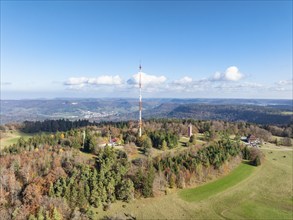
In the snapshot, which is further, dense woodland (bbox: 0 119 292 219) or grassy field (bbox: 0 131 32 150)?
grassy field (bbox: 0 131 32 150)

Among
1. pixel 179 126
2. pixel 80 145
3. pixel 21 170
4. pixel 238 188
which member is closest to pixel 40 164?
pixel 21 170

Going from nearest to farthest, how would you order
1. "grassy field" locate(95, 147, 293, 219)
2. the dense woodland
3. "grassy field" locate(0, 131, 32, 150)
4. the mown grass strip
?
the dense woodland < "grassy field" locate(95, 147, 293, 219) < the mown grass strip < "grassy field" locate(0, 131, 32, 150)

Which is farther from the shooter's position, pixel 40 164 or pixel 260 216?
pixel 40 164

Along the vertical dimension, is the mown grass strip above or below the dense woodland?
below

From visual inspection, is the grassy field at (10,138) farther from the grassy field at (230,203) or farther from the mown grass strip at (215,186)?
the mown grass strip at (215,186)

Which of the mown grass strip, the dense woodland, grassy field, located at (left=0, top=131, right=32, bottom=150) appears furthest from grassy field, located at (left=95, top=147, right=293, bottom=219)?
grassy field, located at (left=0, top=131, right=32, bottom=150)

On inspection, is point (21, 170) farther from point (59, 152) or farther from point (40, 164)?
point (59, 152)

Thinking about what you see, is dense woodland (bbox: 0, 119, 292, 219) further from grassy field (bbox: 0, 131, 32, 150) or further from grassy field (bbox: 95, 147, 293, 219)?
grassy field (bbox: 0, 131, 32, 150)


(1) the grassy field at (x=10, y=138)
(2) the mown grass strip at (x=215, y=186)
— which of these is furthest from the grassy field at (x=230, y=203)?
(1) the grassy field at (x=10, y=138)
